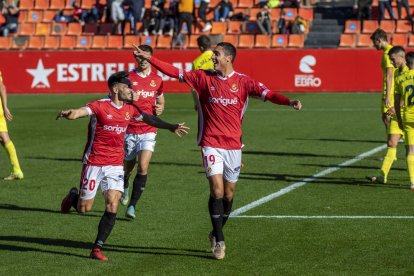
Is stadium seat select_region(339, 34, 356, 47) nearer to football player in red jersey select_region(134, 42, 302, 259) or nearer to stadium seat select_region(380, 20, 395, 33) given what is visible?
stadium seat select_region(380, 20, 395, 33)

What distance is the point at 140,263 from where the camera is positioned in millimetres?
10781

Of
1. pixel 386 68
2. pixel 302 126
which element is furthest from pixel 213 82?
pixel 302 126

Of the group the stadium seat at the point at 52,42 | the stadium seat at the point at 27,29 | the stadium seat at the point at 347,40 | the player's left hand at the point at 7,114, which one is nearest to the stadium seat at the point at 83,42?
the stadium seat at the point at 52,42

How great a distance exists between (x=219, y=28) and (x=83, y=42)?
601 cm

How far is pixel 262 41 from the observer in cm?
3981

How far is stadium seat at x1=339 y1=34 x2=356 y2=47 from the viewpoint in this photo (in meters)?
39.2

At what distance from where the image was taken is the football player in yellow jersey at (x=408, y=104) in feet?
49.6

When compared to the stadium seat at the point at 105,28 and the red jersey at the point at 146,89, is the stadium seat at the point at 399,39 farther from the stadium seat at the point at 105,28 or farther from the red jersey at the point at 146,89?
the red jersey at the point at 146,89

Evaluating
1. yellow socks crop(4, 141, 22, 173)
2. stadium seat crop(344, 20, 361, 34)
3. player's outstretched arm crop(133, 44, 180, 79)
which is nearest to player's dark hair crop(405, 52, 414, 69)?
player's outstretched arm crop(133, 44, 180, 79)

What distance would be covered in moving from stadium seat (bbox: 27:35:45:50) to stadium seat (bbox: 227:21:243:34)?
8.34 metres

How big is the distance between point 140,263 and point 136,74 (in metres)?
4.52

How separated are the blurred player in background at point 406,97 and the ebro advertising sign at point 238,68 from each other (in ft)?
66.5

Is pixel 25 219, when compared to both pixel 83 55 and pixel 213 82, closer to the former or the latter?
pixel 213 82

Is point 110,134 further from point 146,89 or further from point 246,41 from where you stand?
point 246,41
